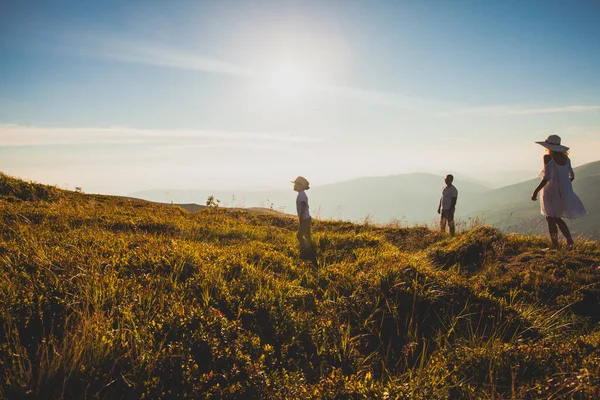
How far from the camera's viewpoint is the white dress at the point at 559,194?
9.08 m

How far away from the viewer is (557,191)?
922 cm

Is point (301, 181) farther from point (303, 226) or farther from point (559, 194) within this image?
point (559, 194)

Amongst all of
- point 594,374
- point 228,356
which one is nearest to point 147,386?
point 228,356

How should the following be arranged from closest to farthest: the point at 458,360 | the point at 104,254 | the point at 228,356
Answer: the point at 228,356 < the point at 458,360 < the point at 104,254

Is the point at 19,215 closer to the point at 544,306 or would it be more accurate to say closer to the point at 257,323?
the point at 257,323

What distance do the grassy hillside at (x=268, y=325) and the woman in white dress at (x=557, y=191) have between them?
1862 millimetres

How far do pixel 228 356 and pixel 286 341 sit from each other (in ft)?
2.83

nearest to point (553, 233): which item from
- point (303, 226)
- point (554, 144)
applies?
point (554, 144)

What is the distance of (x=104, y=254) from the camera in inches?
215

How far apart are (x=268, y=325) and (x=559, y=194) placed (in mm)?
9695

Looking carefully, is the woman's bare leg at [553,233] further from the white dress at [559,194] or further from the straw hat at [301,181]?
the straw hat at [301,181]

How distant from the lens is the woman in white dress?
9.07 meters

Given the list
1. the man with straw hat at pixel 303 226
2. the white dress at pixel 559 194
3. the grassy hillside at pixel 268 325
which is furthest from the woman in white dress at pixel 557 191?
the man with straw hat at pixel 303 226

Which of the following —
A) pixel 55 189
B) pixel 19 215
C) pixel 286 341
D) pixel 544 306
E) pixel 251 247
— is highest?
pixel 55 189
